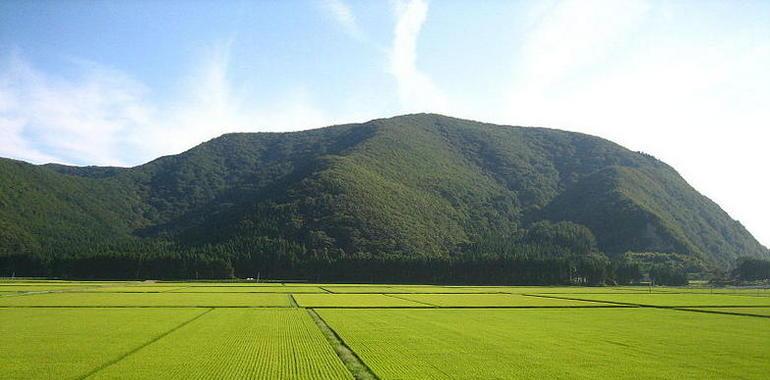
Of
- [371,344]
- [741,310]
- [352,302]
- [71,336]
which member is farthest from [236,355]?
[741,310]

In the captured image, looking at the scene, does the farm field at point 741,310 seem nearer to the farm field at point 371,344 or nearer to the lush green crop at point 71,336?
the farm field at point 371,344

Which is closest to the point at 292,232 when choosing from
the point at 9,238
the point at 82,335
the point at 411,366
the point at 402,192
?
the point at 402,192

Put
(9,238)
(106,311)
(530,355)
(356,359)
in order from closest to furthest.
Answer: (356,359), (530,355), (106,311), (9,238)

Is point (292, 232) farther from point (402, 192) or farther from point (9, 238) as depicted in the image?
point (9, 238)

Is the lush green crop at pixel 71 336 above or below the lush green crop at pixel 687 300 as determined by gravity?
below

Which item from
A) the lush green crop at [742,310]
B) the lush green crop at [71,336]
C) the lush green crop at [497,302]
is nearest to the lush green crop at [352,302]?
the lush green crop at [497,302]

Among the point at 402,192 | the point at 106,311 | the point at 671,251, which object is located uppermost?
the point at 402,192
